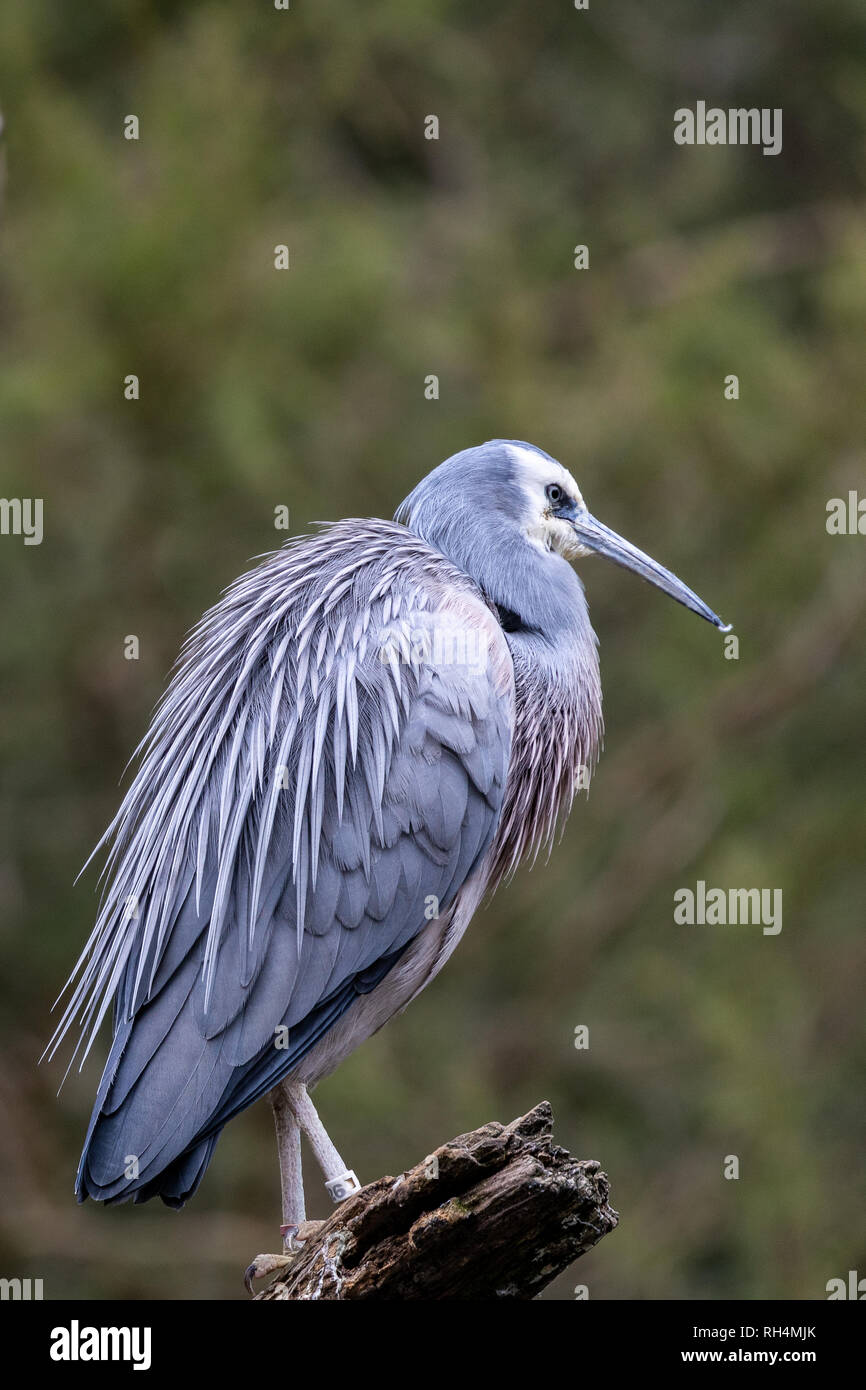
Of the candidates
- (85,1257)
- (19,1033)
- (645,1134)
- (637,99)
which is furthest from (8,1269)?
(637,99)

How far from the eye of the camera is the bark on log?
3.77 meters

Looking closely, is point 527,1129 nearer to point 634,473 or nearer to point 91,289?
point 91,289

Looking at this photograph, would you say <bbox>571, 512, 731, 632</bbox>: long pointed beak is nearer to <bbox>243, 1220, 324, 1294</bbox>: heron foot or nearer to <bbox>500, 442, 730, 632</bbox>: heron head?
<bbox>500, 442, 730, 632</bbox>: heron head

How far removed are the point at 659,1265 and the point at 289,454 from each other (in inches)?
226

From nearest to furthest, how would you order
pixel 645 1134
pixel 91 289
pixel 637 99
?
pixel 91 289, pixel 645 1134, pixel 637 99

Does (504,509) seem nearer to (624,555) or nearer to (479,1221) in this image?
(624,555)

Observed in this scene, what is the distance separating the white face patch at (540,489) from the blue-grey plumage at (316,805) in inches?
0.5

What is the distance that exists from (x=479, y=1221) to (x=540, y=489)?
270cm

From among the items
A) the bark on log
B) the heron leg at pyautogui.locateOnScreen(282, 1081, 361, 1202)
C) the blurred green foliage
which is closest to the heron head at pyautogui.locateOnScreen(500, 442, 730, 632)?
the heron leg at pyautogui.locateOnScreen(282, 1081, 361, 1202)

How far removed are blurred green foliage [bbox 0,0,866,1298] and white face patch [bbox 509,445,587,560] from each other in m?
4.06

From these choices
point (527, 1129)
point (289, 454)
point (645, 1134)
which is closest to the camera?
point (527, 1129)

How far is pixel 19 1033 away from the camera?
11.2 metres

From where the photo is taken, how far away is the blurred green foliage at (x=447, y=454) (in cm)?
989

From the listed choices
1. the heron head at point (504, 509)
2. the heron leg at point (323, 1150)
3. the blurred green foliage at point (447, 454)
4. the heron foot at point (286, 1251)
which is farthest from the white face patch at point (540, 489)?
the blurred green foliage at point (447, 454)
